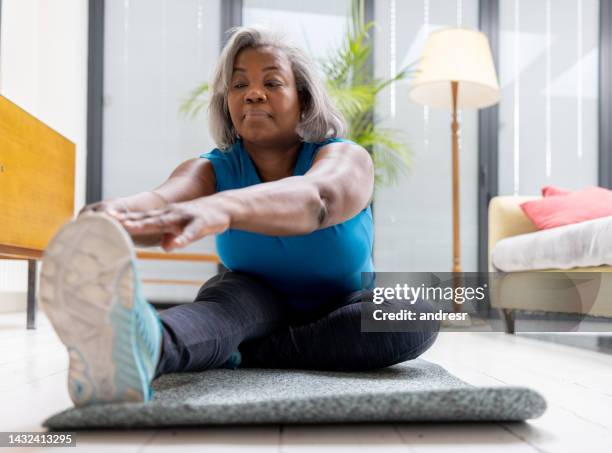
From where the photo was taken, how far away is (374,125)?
4.07 metres

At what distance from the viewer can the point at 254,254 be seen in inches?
50.6

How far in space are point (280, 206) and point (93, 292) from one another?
28 centimetres

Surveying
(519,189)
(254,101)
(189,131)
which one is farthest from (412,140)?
(254,101)

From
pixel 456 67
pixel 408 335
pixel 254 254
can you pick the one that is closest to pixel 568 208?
pixel 456 67

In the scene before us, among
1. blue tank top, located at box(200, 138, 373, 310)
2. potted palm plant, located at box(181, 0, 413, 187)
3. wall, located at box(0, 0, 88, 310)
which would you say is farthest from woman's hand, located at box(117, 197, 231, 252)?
wall, located at box(0, 0, 88, 310)

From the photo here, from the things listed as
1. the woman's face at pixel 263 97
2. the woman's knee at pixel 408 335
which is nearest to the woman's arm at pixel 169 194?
the woman's face at pixel 263 97

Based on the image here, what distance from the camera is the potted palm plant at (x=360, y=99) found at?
3400 millimetres

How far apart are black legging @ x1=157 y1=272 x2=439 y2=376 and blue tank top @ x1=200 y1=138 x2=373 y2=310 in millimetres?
29

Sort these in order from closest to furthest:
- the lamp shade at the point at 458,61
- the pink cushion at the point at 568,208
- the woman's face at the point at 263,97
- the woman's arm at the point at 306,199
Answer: the woman's arm at the point at 306,199
the woman's face at the point at 263,97
the pink cushion at the point at 568,208
the lamp shade at the point at 458,61

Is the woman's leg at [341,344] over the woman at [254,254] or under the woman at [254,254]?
under

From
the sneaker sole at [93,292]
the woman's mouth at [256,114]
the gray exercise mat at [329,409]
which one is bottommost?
the gray exercise mat at [329,409]

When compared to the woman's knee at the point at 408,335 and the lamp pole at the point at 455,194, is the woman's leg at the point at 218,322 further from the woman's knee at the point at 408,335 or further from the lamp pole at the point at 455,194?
the lamp pole at the point at 455,194

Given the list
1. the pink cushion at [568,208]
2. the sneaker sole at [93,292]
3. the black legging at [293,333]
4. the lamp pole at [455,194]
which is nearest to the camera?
the sneaker sole at [93,292]

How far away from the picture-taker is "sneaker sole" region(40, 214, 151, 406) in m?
0.73
